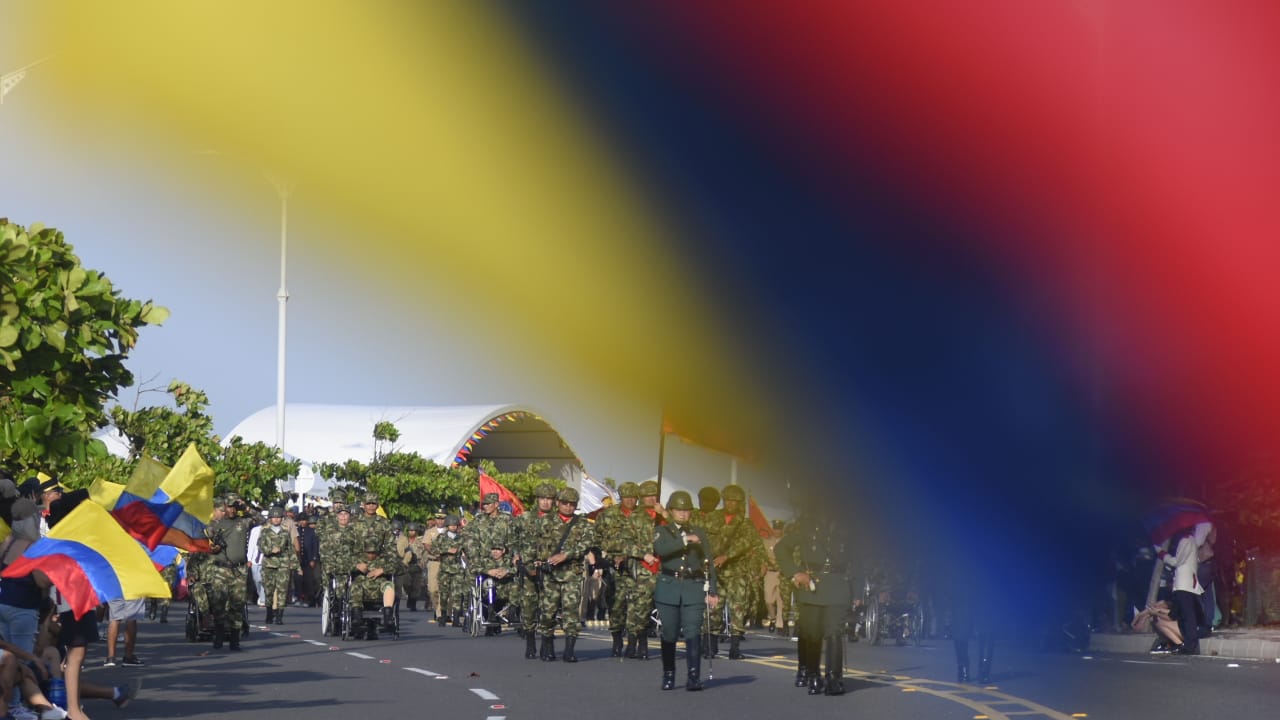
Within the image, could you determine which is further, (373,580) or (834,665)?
(373,580)

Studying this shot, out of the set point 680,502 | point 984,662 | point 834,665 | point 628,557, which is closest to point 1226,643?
point 984,662

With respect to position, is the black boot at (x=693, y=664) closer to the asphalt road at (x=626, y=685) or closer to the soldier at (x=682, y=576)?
the soldier at (x=682, y=576)

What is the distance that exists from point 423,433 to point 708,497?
222ft

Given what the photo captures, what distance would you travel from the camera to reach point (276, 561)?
1193 inches

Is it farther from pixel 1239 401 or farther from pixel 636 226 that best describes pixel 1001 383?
pixel 636 226

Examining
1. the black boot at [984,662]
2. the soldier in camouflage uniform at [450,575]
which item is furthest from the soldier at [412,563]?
the black boot at [984,662]

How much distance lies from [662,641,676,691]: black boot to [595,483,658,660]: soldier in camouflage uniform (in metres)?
3.58

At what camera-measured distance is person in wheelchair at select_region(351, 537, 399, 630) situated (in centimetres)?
2461

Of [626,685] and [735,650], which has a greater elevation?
[735,650]

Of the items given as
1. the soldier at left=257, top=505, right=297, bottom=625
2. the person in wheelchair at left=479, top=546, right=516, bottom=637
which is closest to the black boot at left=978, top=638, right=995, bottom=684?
the person in wheelchair at left=479, top=546, right=516, bottom=637

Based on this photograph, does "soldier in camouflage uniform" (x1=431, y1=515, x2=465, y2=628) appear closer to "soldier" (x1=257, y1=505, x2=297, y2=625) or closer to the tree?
"soldier" (x1=257, y1=505, x2=297, y2=625)

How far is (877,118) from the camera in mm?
6355

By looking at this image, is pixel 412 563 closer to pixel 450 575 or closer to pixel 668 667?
pixel 450 575

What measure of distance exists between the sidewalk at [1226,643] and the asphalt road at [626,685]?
3.33 feet
